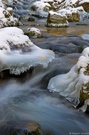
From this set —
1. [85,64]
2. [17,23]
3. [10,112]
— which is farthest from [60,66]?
[17,23]

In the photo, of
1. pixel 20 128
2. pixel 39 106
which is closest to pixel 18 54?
pixel 39 106

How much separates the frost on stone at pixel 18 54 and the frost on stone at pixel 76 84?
2.59ft

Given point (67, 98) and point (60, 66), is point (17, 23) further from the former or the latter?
point (67, 98)

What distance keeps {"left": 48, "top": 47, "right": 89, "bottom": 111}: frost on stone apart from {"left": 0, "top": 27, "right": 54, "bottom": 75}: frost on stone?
79 centimetres

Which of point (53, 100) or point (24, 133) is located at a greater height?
point (24, 133)

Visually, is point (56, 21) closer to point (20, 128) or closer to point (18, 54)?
point (18, 54)

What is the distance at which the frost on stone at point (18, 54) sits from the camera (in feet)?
20.0

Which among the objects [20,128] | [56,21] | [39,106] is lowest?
[56,21]

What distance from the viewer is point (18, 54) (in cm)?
657

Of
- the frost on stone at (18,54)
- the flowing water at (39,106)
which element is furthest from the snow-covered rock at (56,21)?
the flowing water at (39,106)

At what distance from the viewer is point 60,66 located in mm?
6625

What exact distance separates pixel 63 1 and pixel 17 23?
1299 cm

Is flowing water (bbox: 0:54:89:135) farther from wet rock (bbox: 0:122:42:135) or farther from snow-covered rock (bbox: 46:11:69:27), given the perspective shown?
snow-covered rock (bbox: 46:11:69:27)

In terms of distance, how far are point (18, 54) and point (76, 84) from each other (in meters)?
2.04
